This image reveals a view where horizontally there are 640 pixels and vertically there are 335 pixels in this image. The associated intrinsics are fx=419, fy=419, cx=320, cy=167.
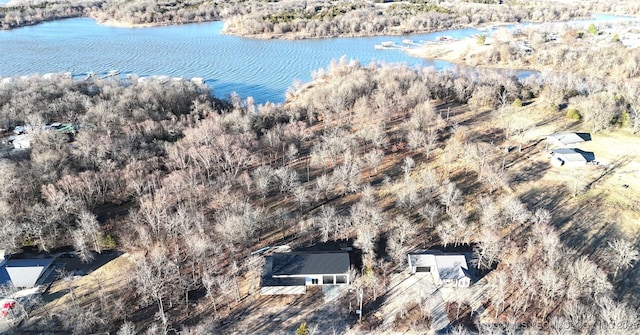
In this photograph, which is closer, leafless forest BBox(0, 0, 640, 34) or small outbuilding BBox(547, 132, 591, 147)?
small outbuilding BBox(547, 132, 591, 147)

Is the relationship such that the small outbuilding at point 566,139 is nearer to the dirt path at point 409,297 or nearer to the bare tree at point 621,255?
the bare tree at point 621,255

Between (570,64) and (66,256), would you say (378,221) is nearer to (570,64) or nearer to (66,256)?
(66,256)

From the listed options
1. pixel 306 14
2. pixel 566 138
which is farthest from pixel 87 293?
pixel 306 14

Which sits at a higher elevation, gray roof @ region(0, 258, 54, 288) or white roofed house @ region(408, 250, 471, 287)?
gray roof @ region(0, 258, 54, 288)

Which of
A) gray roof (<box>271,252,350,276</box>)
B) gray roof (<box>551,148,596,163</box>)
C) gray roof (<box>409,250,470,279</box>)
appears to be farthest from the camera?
gray roof (<box>551,148,596,163</box>)

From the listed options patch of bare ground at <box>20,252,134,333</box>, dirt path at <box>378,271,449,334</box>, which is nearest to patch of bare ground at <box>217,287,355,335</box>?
dirt path at <box>378,271,449,334</box>

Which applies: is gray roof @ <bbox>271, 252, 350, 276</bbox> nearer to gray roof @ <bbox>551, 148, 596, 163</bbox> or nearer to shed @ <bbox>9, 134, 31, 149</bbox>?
gray roof @ <bbox>551, 148, 596, 163</bbox>
